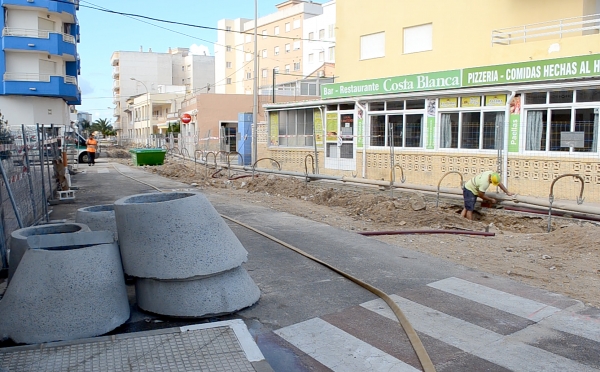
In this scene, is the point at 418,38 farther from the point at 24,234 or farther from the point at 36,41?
the point at 36,41

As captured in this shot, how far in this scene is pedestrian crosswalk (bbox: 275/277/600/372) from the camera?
450 cm

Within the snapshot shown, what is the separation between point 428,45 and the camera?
840 inches

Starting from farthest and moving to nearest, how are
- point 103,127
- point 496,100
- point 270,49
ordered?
1. point 103,127
2. point 270,49
3. point 496,100

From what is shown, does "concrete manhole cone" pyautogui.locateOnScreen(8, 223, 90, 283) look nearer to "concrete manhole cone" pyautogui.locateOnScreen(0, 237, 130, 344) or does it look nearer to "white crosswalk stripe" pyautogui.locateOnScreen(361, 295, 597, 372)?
"concrete manhole cone" pyautogui.locateOnScreen(0, 237, 130, 344)

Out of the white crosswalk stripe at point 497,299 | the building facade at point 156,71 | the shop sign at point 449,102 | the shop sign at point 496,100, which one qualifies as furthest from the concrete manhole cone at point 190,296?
the building facade at point 156,71

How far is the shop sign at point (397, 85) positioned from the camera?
17298 millimetres

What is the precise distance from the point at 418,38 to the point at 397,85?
3.43 m

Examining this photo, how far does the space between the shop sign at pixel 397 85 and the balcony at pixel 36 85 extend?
27424 mm

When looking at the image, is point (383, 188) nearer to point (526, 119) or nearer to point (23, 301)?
point (526, 119)

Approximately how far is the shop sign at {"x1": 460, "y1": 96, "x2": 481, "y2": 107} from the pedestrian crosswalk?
11329 mm

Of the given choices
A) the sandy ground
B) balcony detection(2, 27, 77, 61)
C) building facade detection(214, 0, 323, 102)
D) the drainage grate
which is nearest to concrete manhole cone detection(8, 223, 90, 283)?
the drainage grate

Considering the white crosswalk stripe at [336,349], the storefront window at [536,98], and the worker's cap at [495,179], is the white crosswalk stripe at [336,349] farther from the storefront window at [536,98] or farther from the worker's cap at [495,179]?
the storefront window at [536,98]

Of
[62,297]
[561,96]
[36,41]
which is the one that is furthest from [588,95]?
[36,41]

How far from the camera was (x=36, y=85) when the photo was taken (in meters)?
41.0
